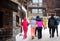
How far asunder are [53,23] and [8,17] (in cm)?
359

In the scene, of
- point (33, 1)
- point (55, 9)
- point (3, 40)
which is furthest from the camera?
point (33, 1)

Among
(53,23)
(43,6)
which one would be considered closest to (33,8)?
(43,6)

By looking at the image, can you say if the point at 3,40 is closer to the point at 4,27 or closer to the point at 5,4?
the point at 4,27

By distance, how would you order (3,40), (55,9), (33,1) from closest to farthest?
(3,40) < (55,9) < (33,1)

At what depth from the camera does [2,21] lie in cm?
1938

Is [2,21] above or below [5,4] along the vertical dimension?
below

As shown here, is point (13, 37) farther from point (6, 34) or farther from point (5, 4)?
point (5, 4)

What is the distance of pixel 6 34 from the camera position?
19.0m

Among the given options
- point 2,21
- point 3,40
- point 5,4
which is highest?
point 5,4

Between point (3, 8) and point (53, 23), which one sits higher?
point (3, 8)

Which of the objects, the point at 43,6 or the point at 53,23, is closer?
the point at 53,23

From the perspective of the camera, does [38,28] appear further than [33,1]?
No

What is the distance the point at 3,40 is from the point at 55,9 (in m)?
50.4

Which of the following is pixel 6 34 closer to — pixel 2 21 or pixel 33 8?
pixel 2 21
